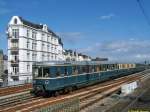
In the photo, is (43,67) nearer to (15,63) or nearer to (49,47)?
(15,63)

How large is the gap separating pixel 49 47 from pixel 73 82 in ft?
172

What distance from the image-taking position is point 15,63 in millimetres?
71188

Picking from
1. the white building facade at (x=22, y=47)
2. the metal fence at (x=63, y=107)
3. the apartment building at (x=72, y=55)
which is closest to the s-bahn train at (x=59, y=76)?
the metal fence at (x=63, y=107)

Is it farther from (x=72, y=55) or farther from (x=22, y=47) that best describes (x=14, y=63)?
(x=72, y=55)

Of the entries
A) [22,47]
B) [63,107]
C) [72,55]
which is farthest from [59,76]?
[72,55]

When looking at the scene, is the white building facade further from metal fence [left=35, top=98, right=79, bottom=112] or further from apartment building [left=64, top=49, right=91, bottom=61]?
metal fence [left=35, top=98, right=79, bottom=112]

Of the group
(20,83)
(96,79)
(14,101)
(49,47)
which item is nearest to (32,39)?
(49,47)

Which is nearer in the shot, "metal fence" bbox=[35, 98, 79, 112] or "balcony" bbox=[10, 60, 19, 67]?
"metal fence" bbox=[35, 98, 79, 112]

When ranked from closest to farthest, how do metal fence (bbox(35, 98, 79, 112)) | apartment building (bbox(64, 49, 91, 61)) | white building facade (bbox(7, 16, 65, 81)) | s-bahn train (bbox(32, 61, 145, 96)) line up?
metal fence (bbox(35, 98, 79, 112)) → s-bahn train (bbox(32, 61, 145, 96)) → white building facade (bbox(7, 16, 65, 81)) → apartment building (bbox(64, 49, 91, 61))

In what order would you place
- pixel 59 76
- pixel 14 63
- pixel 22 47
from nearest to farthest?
pixel 59 76, pixel 14 63, pixel 22 47

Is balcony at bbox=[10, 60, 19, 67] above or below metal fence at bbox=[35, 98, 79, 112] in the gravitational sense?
above

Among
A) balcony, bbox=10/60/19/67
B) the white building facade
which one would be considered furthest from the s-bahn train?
balcony, bbox=10/60/19/67

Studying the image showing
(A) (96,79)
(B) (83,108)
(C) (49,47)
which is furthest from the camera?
(C) (49,47)

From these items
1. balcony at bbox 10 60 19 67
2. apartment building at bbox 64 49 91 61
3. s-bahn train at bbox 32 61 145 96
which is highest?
apartment building at bbox 64 49 91 61
